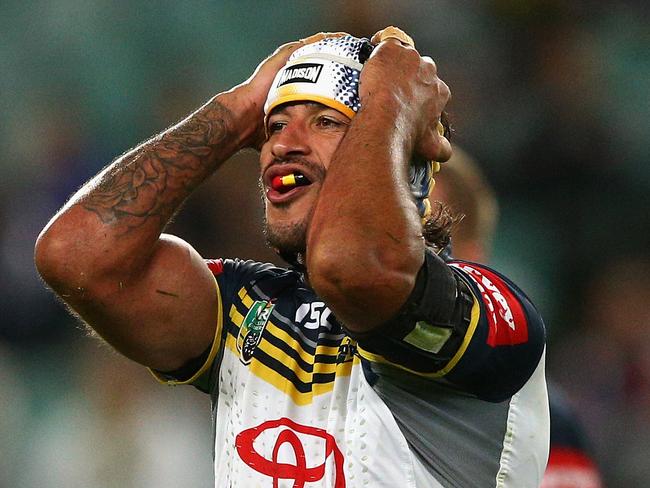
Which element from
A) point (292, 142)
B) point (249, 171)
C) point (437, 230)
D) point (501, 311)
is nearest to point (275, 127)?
point (292, 142)

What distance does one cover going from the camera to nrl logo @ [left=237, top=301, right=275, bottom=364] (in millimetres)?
2818

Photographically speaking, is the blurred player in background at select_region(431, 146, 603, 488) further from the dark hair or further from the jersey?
the jersey

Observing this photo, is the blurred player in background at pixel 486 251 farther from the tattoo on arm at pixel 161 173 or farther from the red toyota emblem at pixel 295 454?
the red toyota emblem at pixel 295 454

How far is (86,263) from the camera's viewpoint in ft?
9.07

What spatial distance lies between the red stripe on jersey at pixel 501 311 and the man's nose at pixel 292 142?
1.67ft

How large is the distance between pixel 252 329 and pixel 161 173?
1.57 ft

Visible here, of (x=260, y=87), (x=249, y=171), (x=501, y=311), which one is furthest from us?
(x=249, y=171)

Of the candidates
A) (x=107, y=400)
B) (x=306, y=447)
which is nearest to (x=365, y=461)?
(x=306, y=447)

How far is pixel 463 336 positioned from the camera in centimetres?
226

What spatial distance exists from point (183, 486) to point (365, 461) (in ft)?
9.64

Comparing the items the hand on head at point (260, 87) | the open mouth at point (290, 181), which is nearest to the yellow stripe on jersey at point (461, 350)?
the open mouth at point (290, 181)

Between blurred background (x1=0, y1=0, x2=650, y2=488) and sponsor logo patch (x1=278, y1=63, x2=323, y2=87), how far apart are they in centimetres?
286

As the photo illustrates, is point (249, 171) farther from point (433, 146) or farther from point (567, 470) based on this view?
point (433, 146)

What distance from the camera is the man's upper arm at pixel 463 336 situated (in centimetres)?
224
